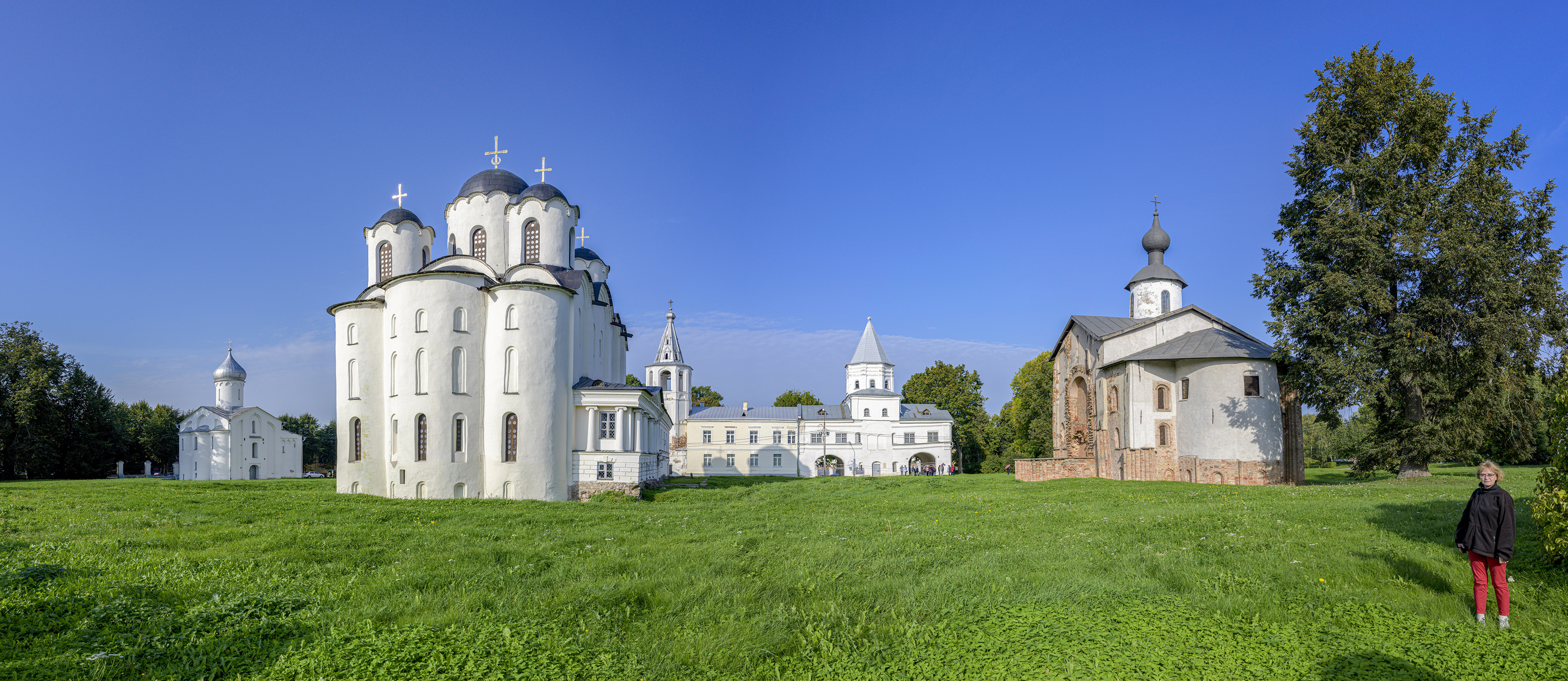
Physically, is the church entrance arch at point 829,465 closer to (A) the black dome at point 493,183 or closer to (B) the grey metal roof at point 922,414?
(B) the grey metal roof at point 922,414

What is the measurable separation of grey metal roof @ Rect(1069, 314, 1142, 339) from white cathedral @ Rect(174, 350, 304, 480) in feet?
165

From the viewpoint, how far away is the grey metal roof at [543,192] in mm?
28422

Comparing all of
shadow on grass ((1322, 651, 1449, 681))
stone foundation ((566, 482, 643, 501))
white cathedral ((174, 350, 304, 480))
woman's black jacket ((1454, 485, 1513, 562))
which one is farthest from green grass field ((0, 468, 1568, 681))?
white cathedral ((174, 350, 304, 480))

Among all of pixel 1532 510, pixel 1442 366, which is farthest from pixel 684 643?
pixel 1442 366

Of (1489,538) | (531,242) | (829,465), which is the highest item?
(531,242)

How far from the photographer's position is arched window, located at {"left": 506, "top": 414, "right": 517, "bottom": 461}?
24.4 m

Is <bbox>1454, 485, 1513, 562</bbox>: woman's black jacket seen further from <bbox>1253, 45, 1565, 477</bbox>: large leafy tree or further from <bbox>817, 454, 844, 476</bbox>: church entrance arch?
<bbox>817, 454, 844, 476</bbox>: church entrance arch

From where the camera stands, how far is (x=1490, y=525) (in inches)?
270

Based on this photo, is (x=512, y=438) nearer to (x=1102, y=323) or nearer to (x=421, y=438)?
(x=421, y=438)

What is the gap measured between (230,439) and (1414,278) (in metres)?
62.9

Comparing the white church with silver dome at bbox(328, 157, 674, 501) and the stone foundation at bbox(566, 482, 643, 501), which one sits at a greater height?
the white church with silver dome at bbox(328, 157, 674, 501)

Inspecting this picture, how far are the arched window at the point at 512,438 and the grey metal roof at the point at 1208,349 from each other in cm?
2357

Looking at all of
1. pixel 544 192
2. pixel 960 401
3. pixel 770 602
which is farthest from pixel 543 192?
pixel 960 401

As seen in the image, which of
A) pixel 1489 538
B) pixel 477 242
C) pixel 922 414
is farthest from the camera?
pixel 922 414
